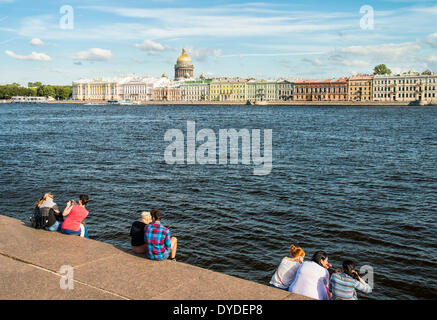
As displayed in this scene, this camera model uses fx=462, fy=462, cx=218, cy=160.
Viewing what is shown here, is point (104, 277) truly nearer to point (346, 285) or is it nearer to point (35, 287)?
point (35, 287)

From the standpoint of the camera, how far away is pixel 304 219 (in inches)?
314

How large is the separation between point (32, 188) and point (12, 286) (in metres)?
7.74

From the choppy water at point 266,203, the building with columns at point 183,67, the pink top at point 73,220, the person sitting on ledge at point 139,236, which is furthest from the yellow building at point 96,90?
the person sitting on ledge at point 139,236

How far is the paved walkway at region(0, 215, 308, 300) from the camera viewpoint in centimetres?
318

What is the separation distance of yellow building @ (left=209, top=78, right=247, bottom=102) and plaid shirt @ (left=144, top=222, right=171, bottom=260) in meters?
99.9

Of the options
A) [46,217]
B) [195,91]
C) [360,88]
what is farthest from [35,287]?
[195,91]

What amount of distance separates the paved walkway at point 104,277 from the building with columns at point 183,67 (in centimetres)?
12326

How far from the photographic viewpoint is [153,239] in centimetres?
405

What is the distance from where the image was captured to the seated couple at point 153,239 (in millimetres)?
4000

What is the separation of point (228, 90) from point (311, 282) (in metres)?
103

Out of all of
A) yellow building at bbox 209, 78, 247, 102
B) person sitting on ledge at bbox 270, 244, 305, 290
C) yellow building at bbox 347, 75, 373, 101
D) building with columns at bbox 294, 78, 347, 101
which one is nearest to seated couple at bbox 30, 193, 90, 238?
person sitting on ledge at bbox 270, 244, 305, 290

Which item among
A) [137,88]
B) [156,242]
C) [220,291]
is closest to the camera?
[220,291]
